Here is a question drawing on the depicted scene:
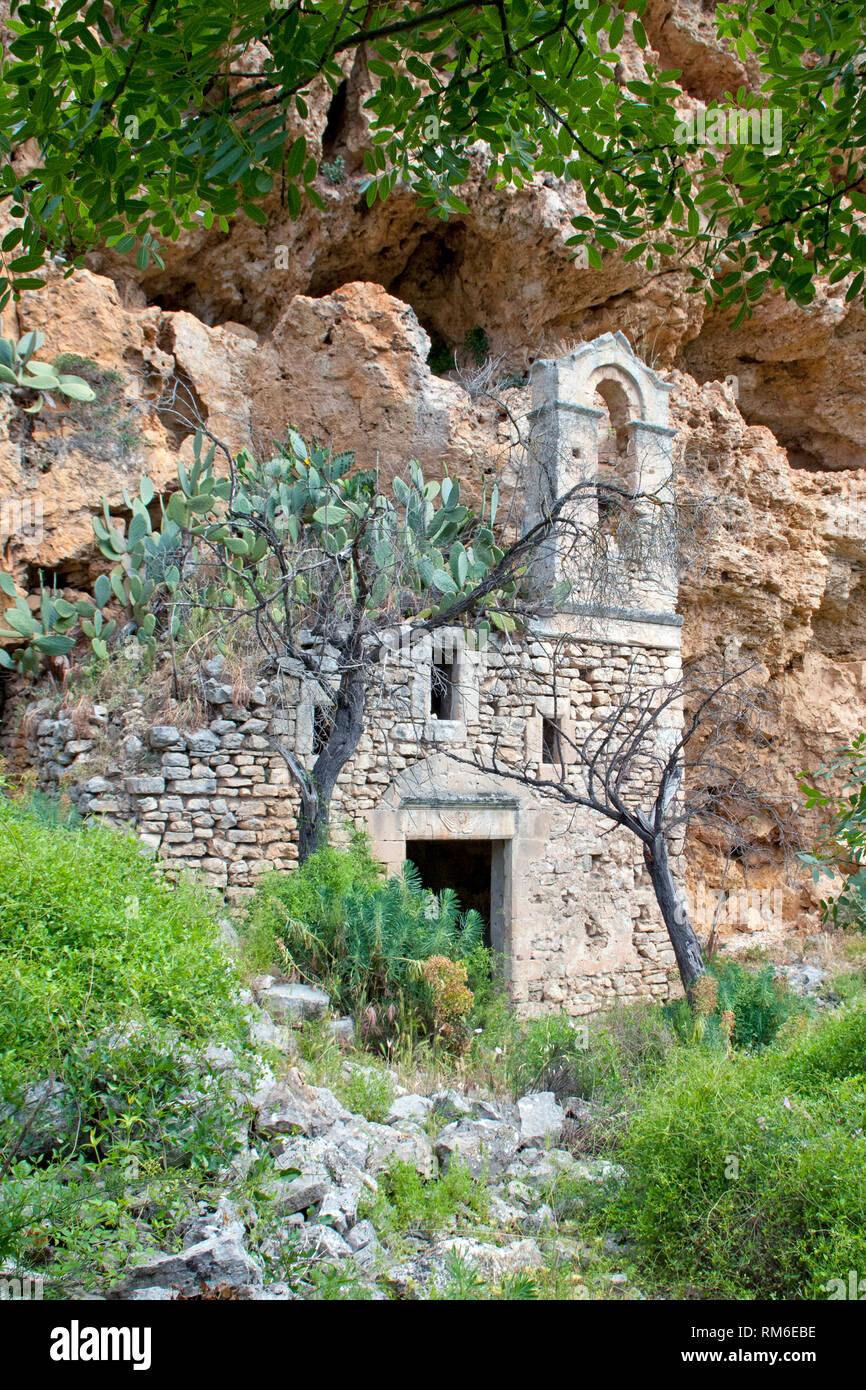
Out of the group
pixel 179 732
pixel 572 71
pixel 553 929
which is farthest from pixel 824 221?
pixel 553 929

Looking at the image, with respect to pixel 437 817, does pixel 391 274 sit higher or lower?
higher

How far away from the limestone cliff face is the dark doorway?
9.59 feet

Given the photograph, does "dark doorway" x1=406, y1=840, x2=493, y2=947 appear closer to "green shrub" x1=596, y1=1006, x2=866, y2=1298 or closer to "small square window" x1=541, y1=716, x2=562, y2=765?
"small square window" x1=541, y1=716, x2=562, y2=765

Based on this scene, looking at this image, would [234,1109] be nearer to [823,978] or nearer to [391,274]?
[823,978]

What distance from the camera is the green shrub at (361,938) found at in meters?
6.19

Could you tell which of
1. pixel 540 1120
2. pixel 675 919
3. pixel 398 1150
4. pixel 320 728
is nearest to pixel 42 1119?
pixel 398 1150

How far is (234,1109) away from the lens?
349 centimetres

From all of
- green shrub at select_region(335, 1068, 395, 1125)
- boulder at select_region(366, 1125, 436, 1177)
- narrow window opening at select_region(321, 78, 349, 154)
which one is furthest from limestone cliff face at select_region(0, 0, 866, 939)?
boulder at select_region(366, 1125, 436, 1177)

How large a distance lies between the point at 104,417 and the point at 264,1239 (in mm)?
8068

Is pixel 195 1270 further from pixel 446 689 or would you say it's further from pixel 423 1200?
Answer: pixel 446 689

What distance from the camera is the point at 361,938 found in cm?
636

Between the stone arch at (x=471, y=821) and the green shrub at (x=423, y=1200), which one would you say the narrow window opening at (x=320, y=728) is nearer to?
the stone arch at (x=471, y=821)

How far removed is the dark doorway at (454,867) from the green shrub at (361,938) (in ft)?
16.1

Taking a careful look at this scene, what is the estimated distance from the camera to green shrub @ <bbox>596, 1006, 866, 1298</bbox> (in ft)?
10.8
